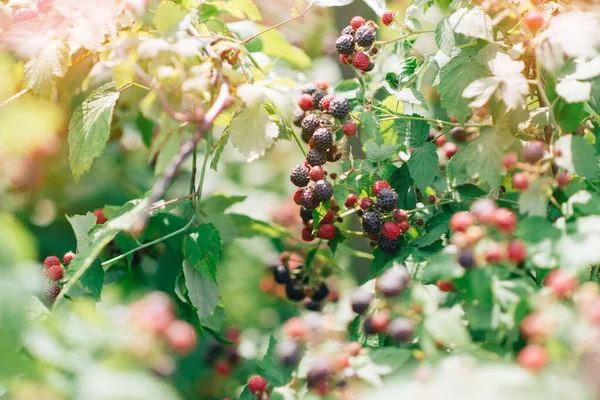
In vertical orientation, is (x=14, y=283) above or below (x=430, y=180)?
above

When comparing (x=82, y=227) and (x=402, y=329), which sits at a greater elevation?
(x=402, y=329)

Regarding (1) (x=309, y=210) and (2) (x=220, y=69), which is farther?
(1) (x=309, y=210)

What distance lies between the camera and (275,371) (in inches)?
39.4

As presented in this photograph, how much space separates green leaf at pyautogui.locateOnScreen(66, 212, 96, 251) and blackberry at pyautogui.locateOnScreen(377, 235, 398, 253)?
614 mm

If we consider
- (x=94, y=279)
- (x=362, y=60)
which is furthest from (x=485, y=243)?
(x=94, y=279)

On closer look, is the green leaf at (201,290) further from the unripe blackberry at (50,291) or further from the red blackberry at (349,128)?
the red blackberry at (349,128)

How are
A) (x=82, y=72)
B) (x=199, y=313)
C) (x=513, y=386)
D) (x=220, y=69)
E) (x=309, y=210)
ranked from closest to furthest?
(x=513, y=386), (x=220, y=69), (x=199, y=313), (x=309, y=210), (x=82, y=72)

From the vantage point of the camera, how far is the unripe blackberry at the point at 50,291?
1.10 meters

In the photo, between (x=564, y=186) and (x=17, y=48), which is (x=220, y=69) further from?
(x=564, y=186)

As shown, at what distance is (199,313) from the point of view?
1.14 meters

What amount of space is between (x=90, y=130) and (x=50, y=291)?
351 millimetres

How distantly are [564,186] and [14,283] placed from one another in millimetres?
805

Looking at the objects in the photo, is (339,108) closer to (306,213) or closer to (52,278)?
(306,213)

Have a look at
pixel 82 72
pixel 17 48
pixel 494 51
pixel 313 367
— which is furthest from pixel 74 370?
pixel 82 72
